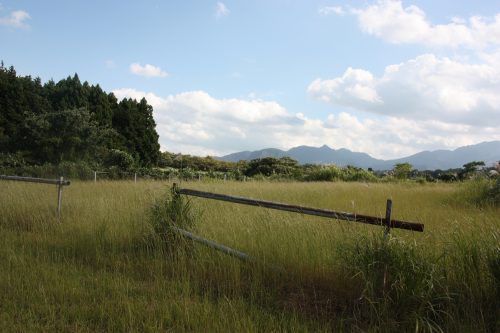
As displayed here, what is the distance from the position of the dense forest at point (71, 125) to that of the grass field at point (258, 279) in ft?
59.4

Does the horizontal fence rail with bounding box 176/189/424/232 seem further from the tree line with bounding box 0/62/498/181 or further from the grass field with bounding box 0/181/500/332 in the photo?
the tree line with bounding box 0/62/498/181

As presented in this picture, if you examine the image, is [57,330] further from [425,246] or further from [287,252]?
[425,246]

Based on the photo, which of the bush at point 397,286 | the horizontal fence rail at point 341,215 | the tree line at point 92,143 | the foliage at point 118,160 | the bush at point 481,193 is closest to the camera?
the bush at point 397,286

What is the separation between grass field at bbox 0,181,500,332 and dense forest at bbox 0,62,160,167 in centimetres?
1810

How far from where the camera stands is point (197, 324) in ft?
11.8

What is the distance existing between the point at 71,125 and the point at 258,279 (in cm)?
2196

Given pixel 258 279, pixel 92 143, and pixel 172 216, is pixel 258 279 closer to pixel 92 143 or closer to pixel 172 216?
pixel 172 216

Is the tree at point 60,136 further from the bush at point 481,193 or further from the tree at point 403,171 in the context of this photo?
the bush at point 481,193

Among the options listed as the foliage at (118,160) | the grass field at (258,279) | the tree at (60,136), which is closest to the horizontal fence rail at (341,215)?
the grass field at (258,279)

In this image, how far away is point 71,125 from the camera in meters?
23.5

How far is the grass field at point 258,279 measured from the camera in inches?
143

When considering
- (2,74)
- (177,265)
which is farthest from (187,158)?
(177,265)

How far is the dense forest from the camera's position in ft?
76.3

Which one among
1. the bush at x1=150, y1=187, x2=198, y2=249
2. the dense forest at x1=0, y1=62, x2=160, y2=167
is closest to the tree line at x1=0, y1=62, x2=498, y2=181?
the dense forest at x1=0, y1=62, x2=160, y2=167
